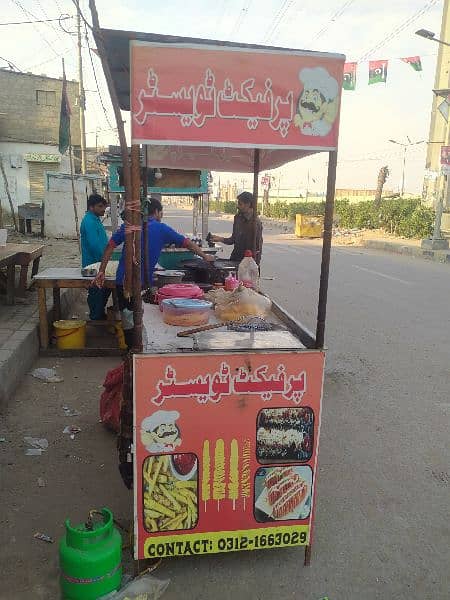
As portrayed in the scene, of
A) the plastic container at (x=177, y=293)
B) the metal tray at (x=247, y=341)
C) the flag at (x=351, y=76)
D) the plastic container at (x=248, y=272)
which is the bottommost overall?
the metal tray at (x=247, y=341)

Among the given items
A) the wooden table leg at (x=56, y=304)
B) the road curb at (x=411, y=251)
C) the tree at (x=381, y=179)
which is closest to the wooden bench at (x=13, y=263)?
the wooden table leg at (x=56, y=304)

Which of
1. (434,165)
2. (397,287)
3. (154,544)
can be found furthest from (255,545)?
(434,165)

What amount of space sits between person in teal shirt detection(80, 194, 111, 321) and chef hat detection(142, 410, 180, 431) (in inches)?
160

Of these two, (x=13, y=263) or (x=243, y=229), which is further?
(x=13, y=263)

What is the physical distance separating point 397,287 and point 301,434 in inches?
336

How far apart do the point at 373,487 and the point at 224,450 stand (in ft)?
4.35

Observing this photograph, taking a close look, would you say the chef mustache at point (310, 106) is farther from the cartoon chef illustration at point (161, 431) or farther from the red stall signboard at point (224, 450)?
the cartoon chef illustration at point (161, 431)

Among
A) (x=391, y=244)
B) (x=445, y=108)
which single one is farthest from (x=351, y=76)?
(x=391, y=244)

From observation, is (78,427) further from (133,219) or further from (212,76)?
(212,76)

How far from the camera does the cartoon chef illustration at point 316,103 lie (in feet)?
6.80

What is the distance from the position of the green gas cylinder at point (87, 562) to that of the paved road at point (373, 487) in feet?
1.11

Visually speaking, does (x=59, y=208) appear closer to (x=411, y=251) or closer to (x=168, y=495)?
(x=411, y=251)

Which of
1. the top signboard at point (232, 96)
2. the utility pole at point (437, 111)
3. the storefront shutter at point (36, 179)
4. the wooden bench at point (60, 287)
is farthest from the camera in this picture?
the utility pole at point (437, 111)

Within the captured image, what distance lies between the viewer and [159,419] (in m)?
2.20
